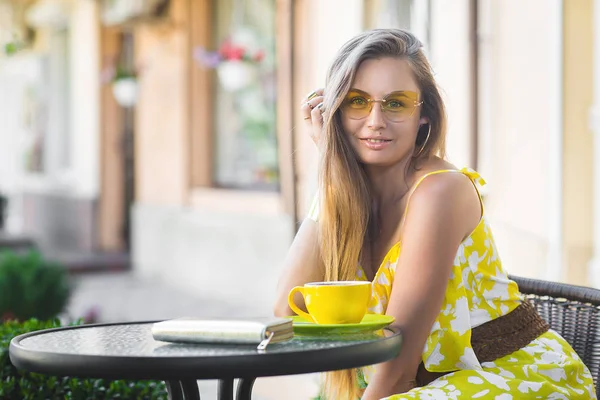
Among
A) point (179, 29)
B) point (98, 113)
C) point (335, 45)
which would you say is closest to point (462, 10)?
point (335, 45)

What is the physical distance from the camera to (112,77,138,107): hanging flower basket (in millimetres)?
11914

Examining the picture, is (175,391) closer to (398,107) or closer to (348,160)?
(348,160)

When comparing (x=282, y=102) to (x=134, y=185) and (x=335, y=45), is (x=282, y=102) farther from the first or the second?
(x=134, y=185)

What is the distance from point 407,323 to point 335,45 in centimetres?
567

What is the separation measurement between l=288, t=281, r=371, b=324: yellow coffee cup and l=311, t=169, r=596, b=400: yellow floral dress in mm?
236

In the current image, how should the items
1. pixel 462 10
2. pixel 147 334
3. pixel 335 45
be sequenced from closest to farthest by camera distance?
pixel 147 334 → pixel 462 10 → pixel 335 45

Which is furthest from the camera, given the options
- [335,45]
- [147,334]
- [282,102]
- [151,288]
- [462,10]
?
[151,288]

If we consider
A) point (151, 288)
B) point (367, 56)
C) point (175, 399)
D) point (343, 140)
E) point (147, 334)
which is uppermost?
point (367, 56)

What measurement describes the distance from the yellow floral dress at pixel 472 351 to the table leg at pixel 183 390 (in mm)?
456

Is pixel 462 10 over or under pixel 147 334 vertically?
over

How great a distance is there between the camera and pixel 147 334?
2.03 metres

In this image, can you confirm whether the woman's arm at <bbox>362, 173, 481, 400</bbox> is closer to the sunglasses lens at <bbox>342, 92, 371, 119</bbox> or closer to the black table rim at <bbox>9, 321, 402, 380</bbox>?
the sunglasses lens at <bbox>342, 92, 371, 119</bbox>

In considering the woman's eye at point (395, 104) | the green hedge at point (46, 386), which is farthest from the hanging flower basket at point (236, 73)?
the woman's eye at point (395, 104)

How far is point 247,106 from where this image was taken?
10031 mm
